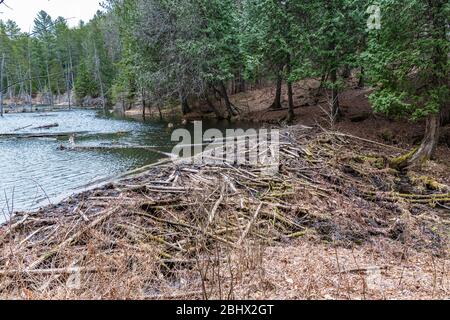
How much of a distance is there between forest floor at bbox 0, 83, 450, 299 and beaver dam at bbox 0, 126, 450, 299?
0.02 meters

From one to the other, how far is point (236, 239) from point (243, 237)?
14 centimetres

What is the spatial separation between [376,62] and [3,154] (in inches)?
650

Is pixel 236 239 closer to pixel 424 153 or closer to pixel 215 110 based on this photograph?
pixel 424 153

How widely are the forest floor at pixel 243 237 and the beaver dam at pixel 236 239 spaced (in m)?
0.02

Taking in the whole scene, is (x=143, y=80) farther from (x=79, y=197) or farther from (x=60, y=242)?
(x=60, y=242)

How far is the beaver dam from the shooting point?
4070 mm

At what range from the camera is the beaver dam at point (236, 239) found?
160 inches

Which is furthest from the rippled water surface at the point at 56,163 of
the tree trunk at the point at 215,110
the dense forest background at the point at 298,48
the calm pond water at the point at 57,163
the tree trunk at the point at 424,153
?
the tree trunk at the point at 424,153

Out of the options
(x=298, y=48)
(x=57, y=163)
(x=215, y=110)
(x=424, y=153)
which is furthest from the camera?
(x=215, y=110)

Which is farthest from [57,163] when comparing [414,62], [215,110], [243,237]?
[215,110]

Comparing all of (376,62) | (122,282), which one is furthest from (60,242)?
(376,62)

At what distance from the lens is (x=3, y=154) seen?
15484mm

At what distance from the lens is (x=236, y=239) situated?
Result: 5527 mm

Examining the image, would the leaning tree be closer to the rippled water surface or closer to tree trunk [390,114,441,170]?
tree trunk [390,114,441,170]
